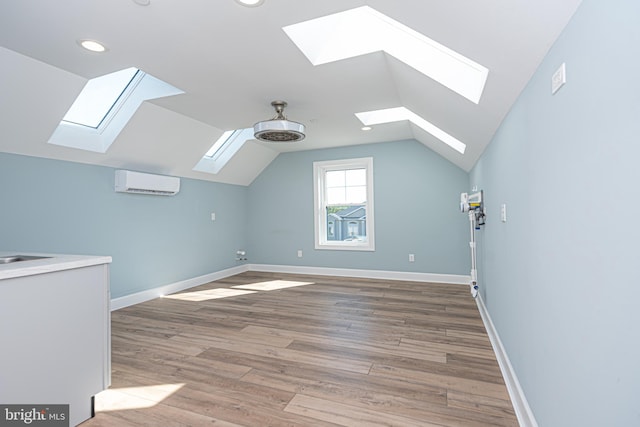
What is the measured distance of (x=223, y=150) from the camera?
5137mm

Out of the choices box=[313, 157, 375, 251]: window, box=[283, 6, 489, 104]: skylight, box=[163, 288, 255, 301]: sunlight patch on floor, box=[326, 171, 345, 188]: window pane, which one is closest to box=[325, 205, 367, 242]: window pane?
box=[313, 157, 375, 251]: window

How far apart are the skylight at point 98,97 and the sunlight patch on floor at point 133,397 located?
8.60 feet

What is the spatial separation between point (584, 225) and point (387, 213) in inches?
168

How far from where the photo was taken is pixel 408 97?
297 cm

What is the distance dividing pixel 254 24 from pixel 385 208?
12.7 feet

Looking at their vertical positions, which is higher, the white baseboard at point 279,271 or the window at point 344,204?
the window at point 344,204

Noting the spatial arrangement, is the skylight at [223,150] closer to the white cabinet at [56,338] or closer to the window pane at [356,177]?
the window pane at [356,177]

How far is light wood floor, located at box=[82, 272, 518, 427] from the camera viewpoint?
68.1 inches

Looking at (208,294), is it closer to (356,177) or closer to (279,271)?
(279,271)

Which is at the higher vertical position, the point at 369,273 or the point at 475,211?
the point at 475,211

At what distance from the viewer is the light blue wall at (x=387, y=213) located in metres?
4.86

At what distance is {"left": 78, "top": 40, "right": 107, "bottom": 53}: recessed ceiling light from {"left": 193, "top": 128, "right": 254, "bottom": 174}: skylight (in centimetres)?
272

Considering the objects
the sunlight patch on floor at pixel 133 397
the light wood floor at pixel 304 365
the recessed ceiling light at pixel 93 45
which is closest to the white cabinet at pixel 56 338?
the sunlight patch on floor at pixel 133 397

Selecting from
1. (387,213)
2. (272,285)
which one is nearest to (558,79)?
(387,213)
